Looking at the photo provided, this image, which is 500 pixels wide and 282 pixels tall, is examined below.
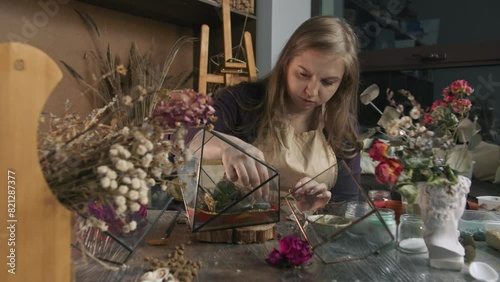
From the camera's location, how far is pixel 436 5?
2.46 meters

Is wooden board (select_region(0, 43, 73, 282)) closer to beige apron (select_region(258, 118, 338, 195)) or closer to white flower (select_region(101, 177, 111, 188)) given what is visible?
white flower (select_region(101, 177, 111, 188))

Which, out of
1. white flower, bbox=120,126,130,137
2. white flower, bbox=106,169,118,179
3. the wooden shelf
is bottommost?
white flower, bbox=106,169,118,179

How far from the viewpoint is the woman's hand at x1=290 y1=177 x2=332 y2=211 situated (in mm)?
849

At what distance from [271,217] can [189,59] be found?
6.29 feet

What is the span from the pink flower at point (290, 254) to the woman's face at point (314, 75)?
2.24ft

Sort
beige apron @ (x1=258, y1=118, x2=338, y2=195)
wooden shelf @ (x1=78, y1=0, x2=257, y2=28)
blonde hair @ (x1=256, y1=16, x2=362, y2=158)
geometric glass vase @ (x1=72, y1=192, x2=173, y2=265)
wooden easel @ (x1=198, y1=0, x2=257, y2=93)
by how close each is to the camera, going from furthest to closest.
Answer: wooden easel @ (x1=198, y1=0, x2=257, y2=93), wooden shelf @ (x1=78, y1=0, x2=257, y2=28), beige apron @ (x1=258, y1=118, x2=338, y2=195), blonde hair @ (x1=256, y1=16, x2=362, y2=158), geometric glass vase @ (x1=72, y1=192, x2=173, y2=265)

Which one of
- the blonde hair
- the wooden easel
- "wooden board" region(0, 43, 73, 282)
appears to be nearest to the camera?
"wooden board" region(0, 43, 73, 282)

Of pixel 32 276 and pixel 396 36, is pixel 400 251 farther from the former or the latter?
pixel 396 36

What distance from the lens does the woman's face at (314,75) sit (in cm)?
127

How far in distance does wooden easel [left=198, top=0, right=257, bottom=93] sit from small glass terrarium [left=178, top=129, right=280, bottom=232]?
145cm

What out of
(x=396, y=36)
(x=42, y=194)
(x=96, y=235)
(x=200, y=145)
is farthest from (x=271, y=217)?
(x=396, y=36)

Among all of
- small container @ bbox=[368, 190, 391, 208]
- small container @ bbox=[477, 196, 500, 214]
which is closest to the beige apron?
small container @ bbox=[368, 190, 391, 208]

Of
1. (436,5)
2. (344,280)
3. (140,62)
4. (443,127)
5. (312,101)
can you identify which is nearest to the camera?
(344,280)

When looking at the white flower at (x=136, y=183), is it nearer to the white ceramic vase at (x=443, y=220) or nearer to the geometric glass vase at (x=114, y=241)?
the geometric glass vase at (x=114, y=241)
